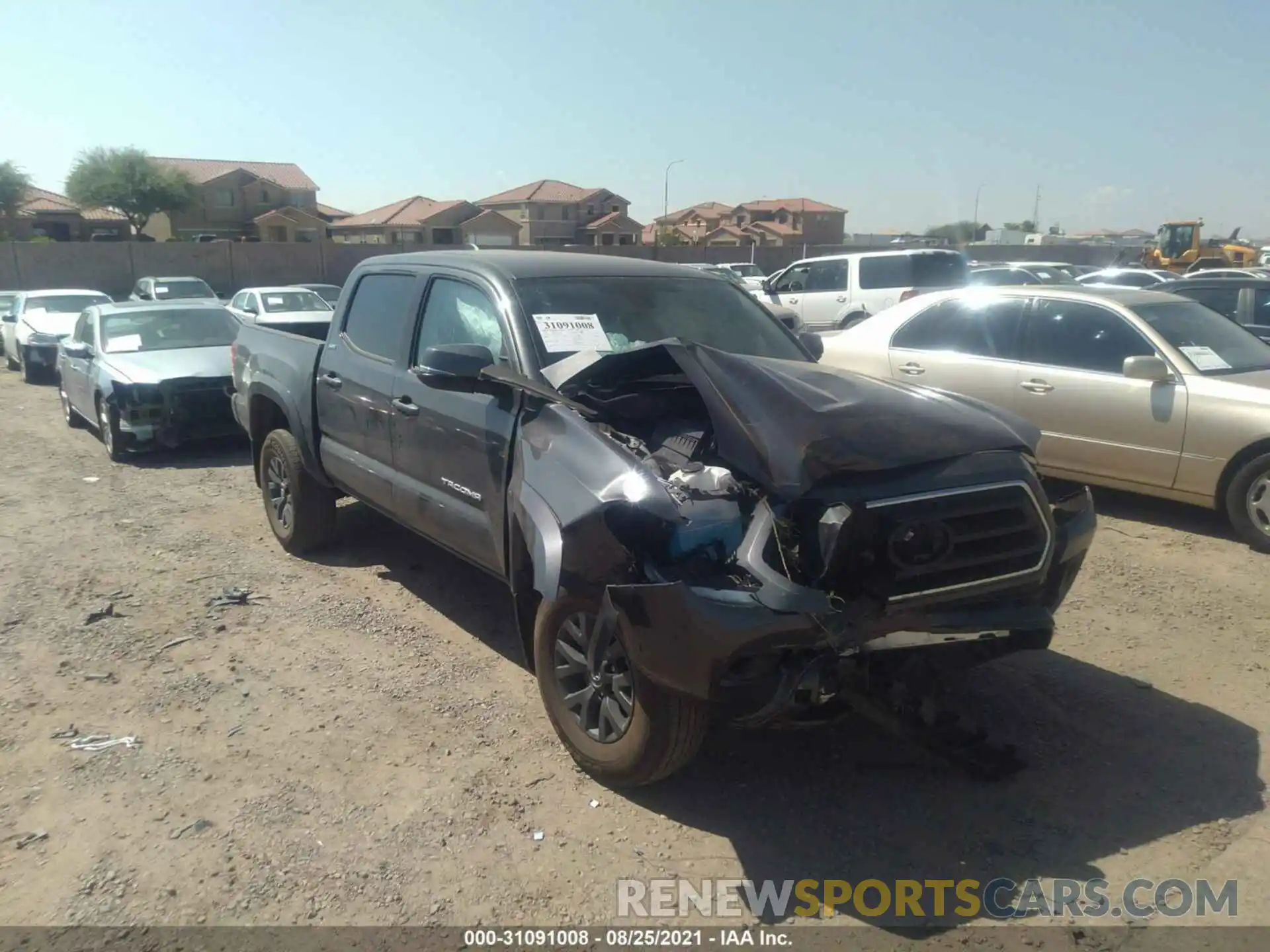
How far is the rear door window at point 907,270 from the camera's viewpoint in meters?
16.2

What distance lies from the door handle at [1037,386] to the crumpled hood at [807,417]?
350 cm

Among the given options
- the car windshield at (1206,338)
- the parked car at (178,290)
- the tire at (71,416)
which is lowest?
the tire at (71,416)

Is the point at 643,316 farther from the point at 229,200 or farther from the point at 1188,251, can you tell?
the point at 229,200

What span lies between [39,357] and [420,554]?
1294 centimetres

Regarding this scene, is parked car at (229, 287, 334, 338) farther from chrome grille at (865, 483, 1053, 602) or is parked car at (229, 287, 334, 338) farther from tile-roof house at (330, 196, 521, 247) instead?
tile-roof house at (330, 196, 521, 247)

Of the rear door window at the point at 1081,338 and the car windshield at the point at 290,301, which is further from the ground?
the rear door window at the point at 1081,338

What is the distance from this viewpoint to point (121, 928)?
2.85 metres

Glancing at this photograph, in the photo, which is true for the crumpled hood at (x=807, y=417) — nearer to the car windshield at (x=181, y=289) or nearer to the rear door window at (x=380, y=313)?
the rear door window at (x=380, y=313)

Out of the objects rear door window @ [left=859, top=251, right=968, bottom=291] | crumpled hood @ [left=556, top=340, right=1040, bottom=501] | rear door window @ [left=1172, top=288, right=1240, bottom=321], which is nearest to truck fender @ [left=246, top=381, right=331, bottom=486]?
crumpled hood @ [left=556, top=340, right=1040, bottom=501]

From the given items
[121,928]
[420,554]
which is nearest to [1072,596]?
[420,554]

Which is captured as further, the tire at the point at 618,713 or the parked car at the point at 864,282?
the parked car at the point at 864,282

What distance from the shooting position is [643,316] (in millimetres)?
4605

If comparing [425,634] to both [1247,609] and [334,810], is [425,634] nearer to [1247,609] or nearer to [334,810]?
[334,810]

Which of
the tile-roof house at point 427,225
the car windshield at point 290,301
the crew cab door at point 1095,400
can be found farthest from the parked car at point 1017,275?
the tile-roof house at point 427,225
